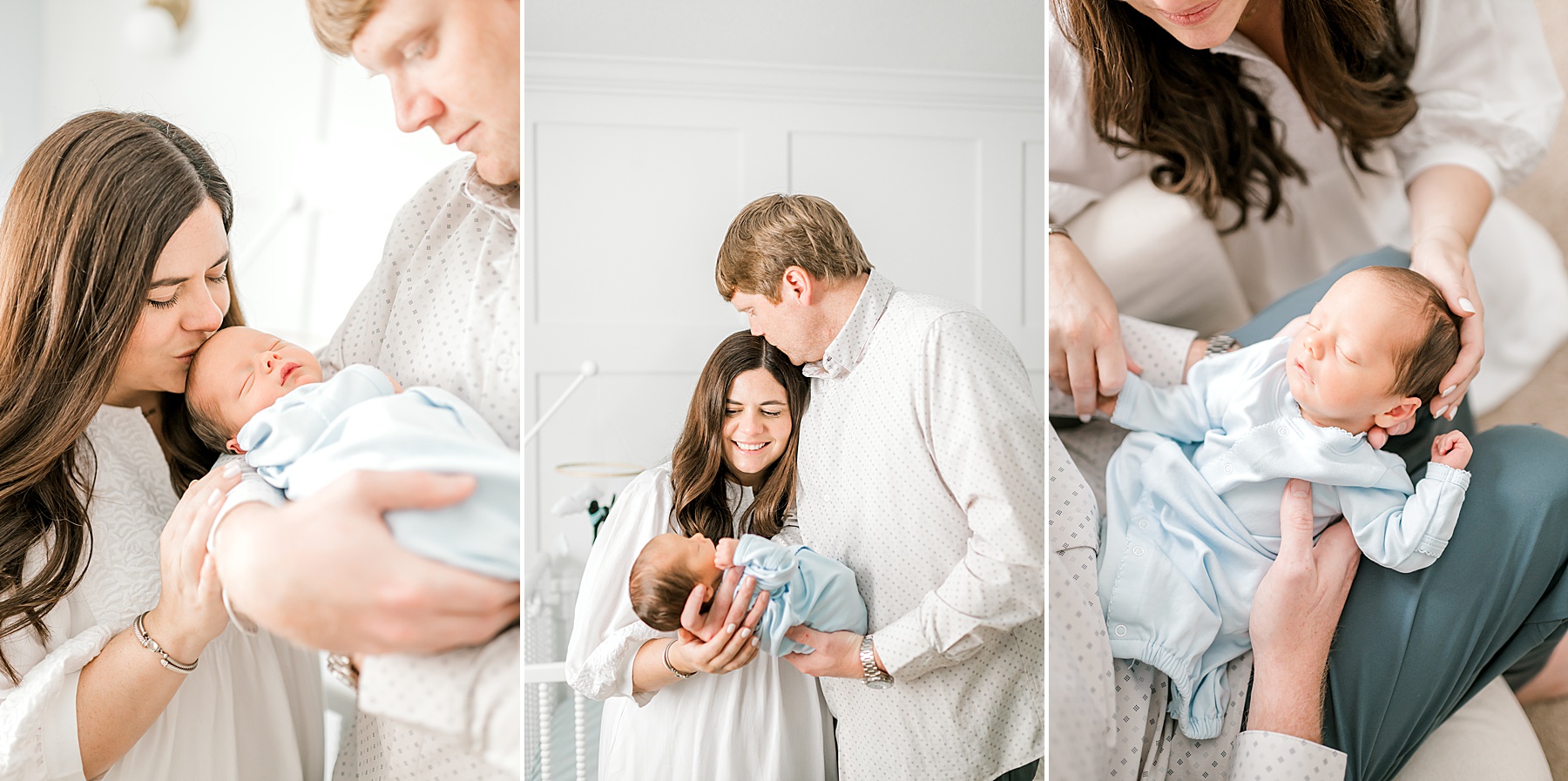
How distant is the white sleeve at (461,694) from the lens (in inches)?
47.1

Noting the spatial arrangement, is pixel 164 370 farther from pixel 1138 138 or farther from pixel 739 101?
pixel 1138 138

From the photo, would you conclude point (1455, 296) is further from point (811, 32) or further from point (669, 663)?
point (669, 663)

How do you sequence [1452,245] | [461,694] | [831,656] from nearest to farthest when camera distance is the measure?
[461,694], [831,656], [1452,245]

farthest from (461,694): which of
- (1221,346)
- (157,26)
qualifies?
(1221,346)

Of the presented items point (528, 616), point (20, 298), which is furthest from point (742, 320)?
point (20, 298)

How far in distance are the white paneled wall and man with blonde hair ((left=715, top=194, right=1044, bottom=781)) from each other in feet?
0.19

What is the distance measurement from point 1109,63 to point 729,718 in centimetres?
124

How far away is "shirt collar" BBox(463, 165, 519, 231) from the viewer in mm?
1347

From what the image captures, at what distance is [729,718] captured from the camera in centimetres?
134

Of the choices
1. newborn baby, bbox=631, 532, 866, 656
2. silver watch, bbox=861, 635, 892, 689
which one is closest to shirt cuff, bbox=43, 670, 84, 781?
newborn baby, bbox=631, 532, 866, 656

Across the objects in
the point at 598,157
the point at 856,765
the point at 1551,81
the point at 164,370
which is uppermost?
the point at 1551,81

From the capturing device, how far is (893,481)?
133 centimetres

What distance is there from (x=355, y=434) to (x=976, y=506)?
0.88 metres

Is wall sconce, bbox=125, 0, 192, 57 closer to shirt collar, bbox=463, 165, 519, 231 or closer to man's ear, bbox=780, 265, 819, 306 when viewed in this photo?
shirt collar, bbox=463, 165, 519, 231
